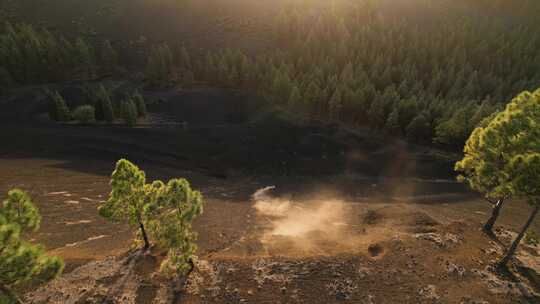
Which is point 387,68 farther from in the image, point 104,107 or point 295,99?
point 104,107

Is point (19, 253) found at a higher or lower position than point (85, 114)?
lower

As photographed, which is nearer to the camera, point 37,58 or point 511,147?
point 511,147

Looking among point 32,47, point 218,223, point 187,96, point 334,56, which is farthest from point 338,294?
point 32,47

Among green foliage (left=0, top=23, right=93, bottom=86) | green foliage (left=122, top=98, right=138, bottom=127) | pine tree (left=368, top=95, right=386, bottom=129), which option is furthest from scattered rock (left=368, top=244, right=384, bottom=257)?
green foliage (left=0, top=23, right=93, bottom=86)

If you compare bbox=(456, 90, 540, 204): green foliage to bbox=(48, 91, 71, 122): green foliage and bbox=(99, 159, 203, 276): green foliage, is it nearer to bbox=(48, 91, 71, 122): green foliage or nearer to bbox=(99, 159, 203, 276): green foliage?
bbox=(99, 159, 203, 276): green foliage

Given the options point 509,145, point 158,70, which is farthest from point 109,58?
point 509,145

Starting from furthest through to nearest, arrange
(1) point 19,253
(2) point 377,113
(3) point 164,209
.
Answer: (2) point 377,113 → (3) point 164,209 → (1) point 19,253

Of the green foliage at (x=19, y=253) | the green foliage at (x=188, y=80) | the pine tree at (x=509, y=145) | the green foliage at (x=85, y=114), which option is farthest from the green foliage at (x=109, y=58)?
the pine tree at (x=509, y=145)
